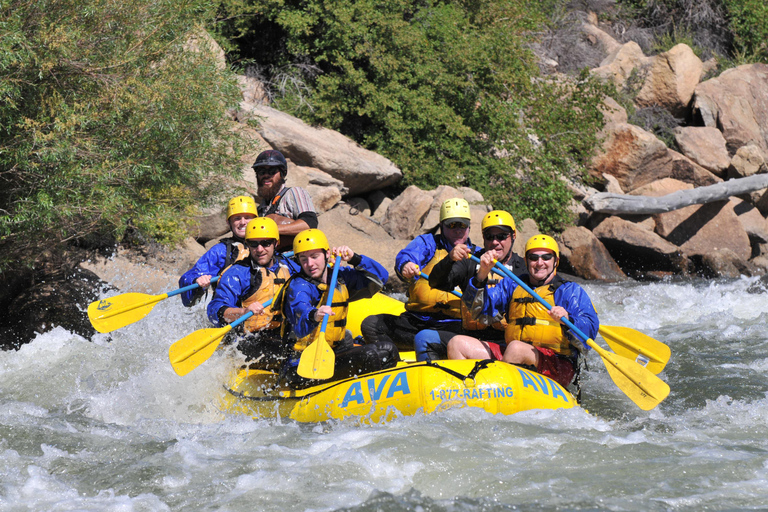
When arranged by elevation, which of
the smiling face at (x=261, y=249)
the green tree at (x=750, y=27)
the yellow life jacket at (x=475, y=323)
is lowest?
the yellow life jacket at (x=475, y=323)

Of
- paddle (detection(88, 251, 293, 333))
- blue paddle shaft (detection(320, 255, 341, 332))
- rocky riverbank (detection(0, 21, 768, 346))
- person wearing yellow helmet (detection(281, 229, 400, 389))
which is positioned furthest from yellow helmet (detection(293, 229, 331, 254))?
rocky riverbank (detection(0, 21, 768, 346))

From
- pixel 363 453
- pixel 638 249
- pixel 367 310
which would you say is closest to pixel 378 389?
pixel 363 453

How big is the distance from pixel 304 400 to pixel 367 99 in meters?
8.29

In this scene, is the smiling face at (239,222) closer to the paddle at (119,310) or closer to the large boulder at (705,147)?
the paddle at (119,310)

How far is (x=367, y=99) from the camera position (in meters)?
12.1

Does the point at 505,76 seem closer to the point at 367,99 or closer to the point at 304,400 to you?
the point at 367,99

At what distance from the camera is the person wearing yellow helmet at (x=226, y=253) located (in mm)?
5336

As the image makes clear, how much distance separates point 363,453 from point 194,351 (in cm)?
148

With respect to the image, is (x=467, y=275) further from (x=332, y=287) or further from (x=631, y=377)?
(x=631, y=377)

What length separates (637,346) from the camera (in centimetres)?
479

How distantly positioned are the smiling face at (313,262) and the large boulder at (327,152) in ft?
21.1

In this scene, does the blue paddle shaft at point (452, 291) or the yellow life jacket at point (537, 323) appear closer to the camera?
the yellow life jacket at point (537, 323)

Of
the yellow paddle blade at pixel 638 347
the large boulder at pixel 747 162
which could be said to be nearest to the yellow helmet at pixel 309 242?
the yellow paddle blade at pixel 638 347

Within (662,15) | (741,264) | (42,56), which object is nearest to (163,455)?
(42,56)
